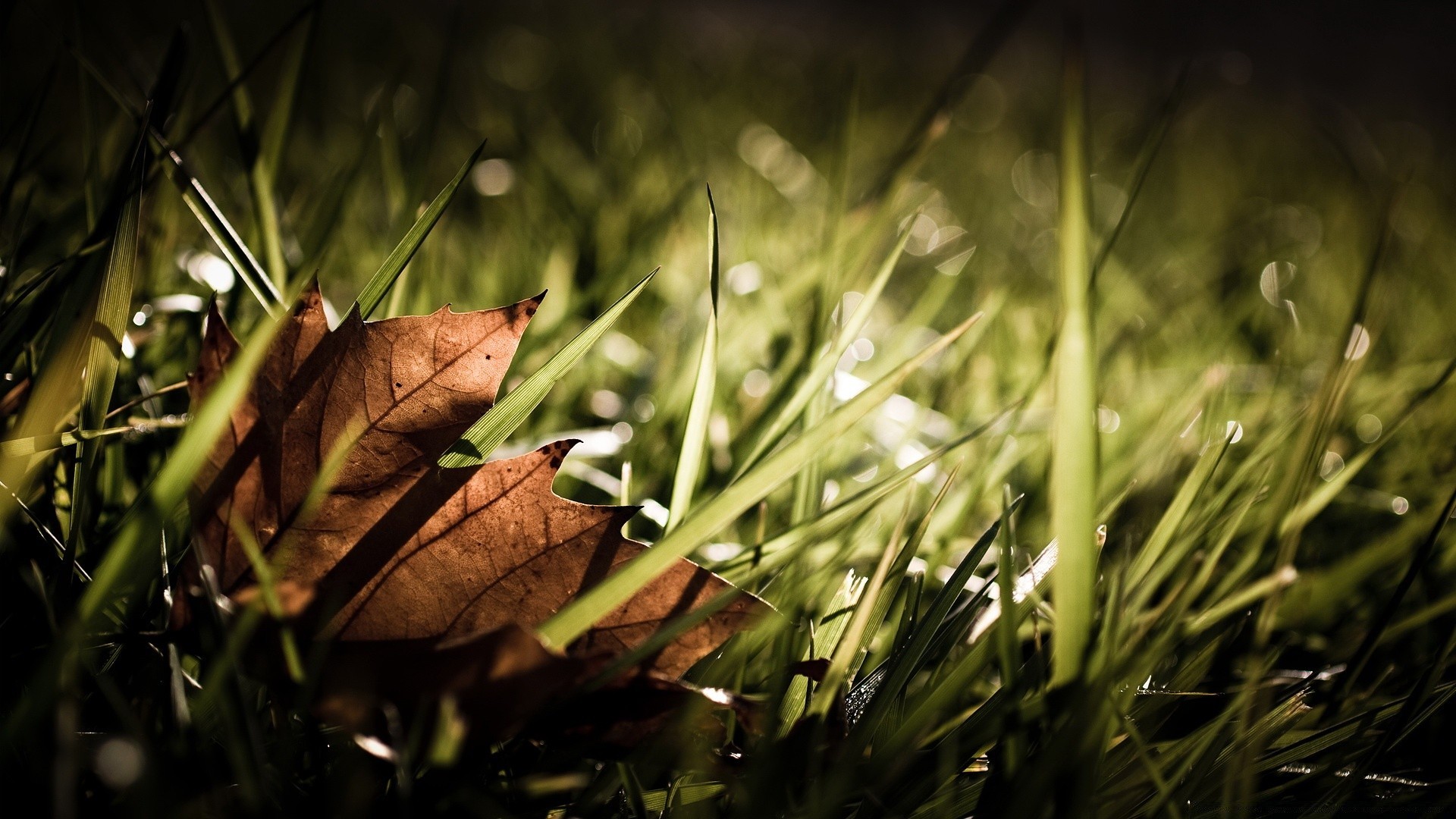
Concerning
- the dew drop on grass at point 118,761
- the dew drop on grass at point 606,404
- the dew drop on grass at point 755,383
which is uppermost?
the dew drop on grass at point 755,383

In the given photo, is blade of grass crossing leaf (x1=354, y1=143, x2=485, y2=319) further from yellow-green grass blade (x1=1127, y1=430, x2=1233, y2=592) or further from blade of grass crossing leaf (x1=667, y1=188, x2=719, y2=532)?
yellow-green grass blade (x1=1127, y1=430, x2=1233, y2=592)

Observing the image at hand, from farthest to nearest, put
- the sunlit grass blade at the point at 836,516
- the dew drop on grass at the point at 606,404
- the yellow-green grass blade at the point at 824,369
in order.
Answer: the dew drop on grass at the point at 606,404, the yellow-green grass blade at the point at 824,369, the sunlit grass blade at the point at 836,516

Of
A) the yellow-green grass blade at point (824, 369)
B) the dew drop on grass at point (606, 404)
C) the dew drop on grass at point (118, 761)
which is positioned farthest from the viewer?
the dew drop on grass at point (606, 404)

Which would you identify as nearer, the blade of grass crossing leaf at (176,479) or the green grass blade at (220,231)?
the blade of grass crossing leaf at (176,479)

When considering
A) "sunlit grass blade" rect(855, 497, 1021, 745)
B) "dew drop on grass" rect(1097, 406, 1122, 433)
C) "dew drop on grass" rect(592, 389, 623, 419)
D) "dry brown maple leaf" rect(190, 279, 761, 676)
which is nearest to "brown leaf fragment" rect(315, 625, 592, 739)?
"dry brown maple leaf" rect(190, 279, 761, 676)

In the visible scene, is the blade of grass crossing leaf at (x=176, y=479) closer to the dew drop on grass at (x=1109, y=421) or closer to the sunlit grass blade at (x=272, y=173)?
the sunlit grass blade at (x=272, y=173)

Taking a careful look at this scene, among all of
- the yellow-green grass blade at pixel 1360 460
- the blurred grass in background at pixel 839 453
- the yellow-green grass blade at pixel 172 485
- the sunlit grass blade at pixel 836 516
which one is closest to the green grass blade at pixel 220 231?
the blurred grass in background at pixel 839 453
